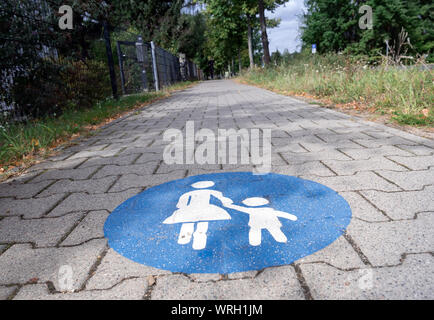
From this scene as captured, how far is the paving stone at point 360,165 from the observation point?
2941mm

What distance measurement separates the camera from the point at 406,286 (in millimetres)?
1410

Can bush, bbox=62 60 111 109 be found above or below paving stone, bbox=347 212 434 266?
above

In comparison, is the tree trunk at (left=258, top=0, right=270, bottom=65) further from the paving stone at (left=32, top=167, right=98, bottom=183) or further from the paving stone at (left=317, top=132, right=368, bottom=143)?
the paving stone at (left=32, top=167, right=98, bottom=183)

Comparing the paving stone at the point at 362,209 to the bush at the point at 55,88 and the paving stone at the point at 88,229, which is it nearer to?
the paving stone at the point at 88,229

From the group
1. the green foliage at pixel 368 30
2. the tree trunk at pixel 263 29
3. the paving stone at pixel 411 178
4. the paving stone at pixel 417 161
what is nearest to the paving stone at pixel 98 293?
the paving stone at pixel 411 178

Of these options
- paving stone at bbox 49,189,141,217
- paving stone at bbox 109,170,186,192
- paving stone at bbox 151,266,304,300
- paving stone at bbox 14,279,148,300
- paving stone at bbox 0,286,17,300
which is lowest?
paving stone at bbox 151,266,304,300

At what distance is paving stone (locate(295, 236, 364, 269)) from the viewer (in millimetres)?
1592

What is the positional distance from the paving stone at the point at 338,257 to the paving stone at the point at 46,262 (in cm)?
111

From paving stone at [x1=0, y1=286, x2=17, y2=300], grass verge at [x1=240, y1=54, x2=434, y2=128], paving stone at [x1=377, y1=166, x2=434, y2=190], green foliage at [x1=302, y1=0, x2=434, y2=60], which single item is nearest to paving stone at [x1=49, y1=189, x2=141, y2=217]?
paving stone at [x1=0, y1=286, x2=17, y2=300]

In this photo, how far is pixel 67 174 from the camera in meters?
3.37

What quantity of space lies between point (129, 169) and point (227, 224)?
67.3 inches

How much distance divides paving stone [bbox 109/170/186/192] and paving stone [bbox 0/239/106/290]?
3.16 ft

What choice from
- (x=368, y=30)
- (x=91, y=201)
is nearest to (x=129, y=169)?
(x=91, y=201)

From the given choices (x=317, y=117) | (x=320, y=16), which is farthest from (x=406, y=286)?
(x=320, y=16)
